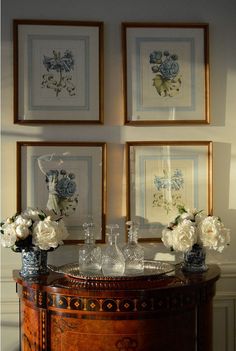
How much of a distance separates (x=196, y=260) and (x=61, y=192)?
91cm

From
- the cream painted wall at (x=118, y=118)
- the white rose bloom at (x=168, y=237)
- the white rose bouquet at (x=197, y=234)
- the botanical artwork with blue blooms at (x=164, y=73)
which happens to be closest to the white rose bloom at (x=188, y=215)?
the white rose bouquet at (x=197, y=234)

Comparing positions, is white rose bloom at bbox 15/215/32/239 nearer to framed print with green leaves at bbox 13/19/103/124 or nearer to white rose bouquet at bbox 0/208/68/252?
white rose bouquet at bbox 0/208/68/252

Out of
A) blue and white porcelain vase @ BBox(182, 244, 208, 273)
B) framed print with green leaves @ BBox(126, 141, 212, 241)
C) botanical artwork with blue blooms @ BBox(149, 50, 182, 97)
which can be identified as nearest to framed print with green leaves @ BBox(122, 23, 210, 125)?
botanical artwork with blue blooms @ BBox(149, 50, 182, 97)

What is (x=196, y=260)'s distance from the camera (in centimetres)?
289

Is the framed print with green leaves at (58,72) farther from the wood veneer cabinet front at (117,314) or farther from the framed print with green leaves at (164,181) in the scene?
the wood veneer cabinet front at (117,314)

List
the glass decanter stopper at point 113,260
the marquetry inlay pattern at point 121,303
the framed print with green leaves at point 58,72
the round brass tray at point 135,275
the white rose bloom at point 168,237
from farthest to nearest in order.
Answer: the framed print with green leaves at point 58,72 → the white rose bloom at point 168,237 → the glass decanter stopper at point 113,260 → the round brass tray at point 135,275 → the marquetry inlay pattern at point 121,303

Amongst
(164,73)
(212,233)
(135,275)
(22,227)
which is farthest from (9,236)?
(164,73)

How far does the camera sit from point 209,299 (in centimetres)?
273

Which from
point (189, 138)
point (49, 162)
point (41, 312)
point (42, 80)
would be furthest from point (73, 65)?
point (41, 312)

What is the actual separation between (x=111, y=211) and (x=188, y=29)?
48.3 inches

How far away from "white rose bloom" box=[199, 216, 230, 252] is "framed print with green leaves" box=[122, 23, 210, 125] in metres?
0.71

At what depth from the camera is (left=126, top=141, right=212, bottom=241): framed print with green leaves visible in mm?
3199

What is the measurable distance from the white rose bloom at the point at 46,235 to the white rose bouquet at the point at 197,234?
0.62m

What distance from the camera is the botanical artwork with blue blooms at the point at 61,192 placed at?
3.16 metres
